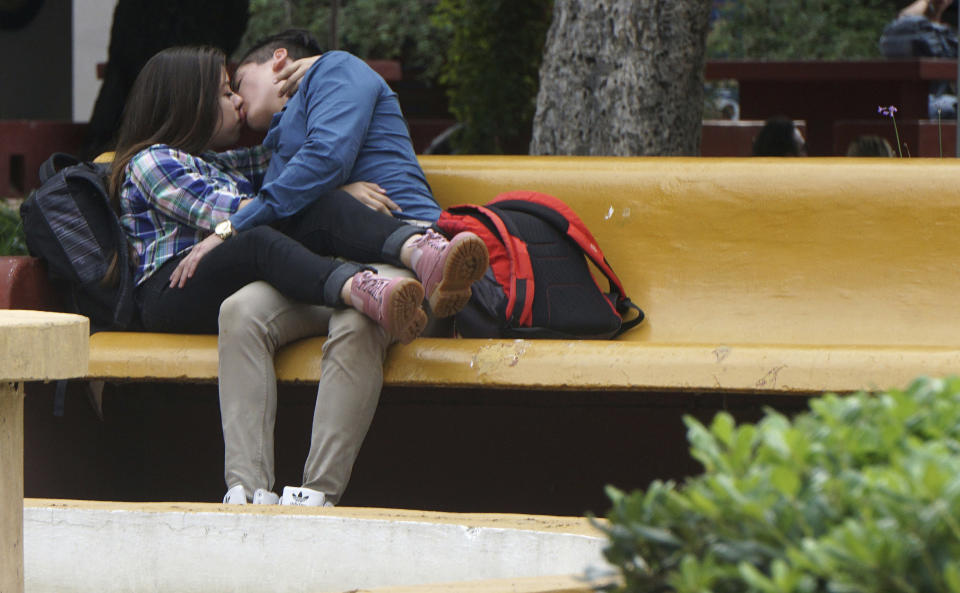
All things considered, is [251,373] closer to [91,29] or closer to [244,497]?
[244,497]

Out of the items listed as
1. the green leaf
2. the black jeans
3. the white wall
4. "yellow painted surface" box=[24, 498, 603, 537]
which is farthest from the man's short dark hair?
the white wall

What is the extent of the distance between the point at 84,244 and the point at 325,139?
687 mm

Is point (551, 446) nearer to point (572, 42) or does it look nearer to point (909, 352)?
point (909, 352)

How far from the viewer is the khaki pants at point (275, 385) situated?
3188mm

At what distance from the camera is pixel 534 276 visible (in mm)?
3625

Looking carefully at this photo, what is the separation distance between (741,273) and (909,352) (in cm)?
81

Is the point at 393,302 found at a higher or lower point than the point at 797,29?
higher

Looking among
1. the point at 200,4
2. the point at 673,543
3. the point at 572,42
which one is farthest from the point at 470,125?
the point at 673,543

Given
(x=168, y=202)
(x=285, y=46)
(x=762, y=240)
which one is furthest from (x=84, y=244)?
(x=762, y=240)

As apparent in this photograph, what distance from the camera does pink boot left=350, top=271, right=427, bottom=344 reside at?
10.3ft

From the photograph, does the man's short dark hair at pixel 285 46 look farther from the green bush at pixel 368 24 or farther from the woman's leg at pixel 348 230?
the green bush at pixel 368 24

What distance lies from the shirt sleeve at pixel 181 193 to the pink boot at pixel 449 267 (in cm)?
63

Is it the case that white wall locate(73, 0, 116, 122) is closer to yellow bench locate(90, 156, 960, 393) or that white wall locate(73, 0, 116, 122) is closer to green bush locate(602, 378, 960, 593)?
yellow bench locate(90, 156, 960, 393)

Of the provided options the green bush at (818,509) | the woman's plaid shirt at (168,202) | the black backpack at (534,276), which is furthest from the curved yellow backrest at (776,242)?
the green bush at (818,509)
